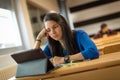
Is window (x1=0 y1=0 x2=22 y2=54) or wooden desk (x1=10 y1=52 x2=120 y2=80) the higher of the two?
window (x1=0 y1=0 x2=22 y2=54)

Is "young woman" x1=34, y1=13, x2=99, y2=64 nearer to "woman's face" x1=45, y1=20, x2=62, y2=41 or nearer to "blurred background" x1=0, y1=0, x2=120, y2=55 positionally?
"woman's face" x1=45, y1=20, x2=62, y2=41

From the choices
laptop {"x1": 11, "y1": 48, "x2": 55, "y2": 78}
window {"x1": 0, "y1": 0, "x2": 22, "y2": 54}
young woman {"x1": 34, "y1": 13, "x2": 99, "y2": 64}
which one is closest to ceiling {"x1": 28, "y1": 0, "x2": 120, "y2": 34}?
window {"x1": 0, "y1": 0, "x2": 22, "y2": 54}

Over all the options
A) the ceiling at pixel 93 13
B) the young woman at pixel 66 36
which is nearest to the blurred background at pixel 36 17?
the ceiling at pixel 93 13

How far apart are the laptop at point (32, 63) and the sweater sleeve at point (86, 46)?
46cm

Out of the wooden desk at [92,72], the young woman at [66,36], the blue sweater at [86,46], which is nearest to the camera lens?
the wooden desk at [92,72]

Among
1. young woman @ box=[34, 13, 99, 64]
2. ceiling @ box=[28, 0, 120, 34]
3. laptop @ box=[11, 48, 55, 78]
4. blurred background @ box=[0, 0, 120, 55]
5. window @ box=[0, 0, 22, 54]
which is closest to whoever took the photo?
laptop @ box=[11, 48, 55, 78]

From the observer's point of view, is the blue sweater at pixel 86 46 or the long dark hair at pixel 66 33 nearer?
the blue sweater at pixel 86 46

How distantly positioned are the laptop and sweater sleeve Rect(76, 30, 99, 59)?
0.46 metres

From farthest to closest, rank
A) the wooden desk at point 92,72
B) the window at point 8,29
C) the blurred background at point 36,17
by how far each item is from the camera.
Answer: the blurred background at point 36,17
the window at point 8,29
the wooden desk at point 92,72

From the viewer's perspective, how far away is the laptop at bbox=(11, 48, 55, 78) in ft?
4.19

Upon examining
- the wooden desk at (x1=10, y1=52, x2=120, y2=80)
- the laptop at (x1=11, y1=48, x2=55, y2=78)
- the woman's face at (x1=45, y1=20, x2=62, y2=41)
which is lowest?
the wooden desk at (x1=10, y1=52, x2=120, y2=80)

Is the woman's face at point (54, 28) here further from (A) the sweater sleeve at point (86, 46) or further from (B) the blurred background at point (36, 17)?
Result: (B) the blurred background at point (36, 17)

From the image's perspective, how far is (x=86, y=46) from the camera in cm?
183

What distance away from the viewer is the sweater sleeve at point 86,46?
1722mm
